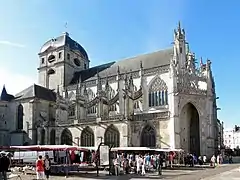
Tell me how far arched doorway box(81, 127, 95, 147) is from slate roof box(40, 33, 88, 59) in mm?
21373

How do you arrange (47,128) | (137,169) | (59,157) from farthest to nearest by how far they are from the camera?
(47,128) < (59,157) < (137,169)

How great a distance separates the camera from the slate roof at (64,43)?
61.7m

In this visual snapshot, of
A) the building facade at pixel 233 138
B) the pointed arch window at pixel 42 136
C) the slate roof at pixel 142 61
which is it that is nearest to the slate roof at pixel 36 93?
the pointed arch window at pixel 42 136

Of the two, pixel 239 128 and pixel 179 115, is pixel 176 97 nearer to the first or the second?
pixel 179 115

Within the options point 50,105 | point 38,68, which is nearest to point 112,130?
point 50,105

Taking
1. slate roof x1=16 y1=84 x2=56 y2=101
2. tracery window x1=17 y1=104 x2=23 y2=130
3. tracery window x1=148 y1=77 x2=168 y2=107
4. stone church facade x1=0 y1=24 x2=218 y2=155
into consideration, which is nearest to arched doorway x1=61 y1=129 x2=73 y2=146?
stone church facade x1=0 y1=24 x2=218 y2=155

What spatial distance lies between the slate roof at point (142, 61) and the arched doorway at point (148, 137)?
9.87 meters

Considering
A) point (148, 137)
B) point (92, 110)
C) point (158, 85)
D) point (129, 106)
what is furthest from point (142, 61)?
point (148, 137)

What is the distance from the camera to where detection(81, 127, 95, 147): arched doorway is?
44759mm

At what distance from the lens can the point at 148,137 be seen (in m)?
40.0

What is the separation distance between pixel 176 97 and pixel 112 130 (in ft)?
30.9

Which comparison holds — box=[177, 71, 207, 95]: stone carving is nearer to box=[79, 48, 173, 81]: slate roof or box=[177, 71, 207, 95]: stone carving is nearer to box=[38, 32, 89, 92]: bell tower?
box=[79, 48, 173, 81]: slate roof

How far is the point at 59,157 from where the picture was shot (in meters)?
29.2

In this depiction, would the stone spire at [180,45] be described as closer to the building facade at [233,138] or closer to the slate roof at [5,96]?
the slate roof at [5,96]
